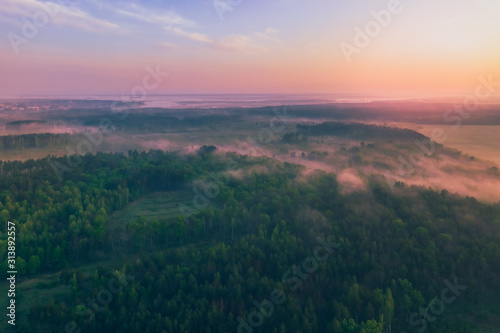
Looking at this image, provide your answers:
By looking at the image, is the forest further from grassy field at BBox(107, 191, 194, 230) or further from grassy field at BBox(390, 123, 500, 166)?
grassy field at BBox(390, 123, 500, 166)

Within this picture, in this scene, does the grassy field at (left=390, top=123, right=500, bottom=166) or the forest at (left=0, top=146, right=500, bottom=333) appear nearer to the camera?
the forest at (left=0, top=146, right=500, bottom=333)

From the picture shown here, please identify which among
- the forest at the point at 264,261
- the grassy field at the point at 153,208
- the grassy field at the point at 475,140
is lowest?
the grassy field at the point at 153,208

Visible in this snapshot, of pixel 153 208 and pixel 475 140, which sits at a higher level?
pixel 475 140

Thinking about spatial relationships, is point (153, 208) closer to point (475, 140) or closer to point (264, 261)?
point (264, 261)

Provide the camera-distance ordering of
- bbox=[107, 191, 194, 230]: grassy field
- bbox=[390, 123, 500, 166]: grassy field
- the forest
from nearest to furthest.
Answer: the forest
bbox=[107, 191, 194, 230]: grassy field
bbox=[390, 123, 500, 166]: grassy field

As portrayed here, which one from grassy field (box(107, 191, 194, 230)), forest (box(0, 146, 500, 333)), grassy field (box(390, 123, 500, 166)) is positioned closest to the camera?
forest (box(0, 146, 500, 333))

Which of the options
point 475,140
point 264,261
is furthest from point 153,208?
point 475,140

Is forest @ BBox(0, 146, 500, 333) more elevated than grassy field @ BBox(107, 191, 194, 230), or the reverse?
forest @ BBox(0, 146, 500, 333)

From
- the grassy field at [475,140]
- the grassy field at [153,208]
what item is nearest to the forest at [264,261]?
the grassy field at [153,208]

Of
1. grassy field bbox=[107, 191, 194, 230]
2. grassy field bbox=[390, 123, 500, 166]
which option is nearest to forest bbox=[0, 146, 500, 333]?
grassy field bbox=[107, 191, 194, 230]

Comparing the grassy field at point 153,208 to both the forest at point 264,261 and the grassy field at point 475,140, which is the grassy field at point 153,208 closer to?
the forest at point 264,261

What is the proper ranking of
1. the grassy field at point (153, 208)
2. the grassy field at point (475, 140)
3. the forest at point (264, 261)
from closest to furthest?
the forest at point (264, 261), the grassy field at point (153, 208), the grassy field at point (475, 140)

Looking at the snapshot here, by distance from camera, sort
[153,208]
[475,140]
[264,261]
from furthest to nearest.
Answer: [475,140] → [153,208] → [264,261]

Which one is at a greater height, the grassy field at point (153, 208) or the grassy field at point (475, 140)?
the grassy field at point (475, 140)
